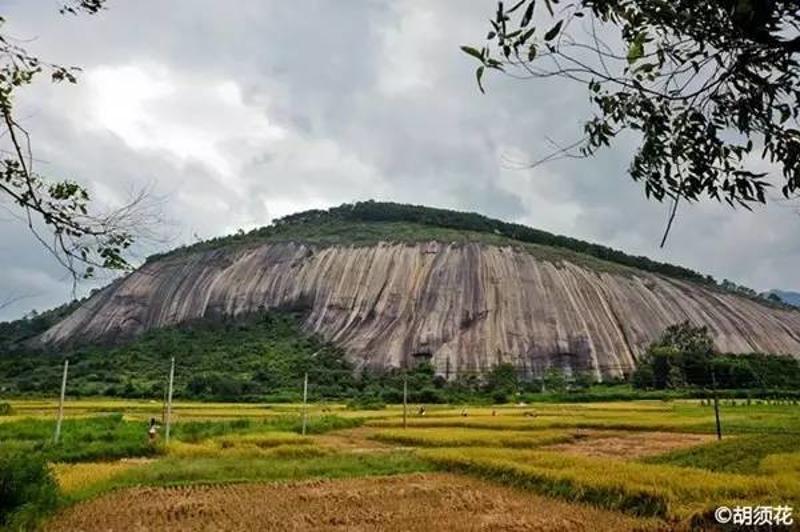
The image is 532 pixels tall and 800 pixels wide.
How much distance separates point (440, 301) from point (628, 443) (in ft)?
177

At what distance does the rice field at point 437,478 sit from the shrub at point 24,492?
1.49 ft

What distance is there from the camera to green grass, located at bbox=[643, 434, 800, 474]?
19047 millimetres

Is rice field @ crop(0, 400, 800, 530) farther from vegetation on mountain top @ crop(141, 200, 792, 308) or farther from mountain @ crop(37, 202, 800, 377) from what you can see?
vegetation on mountain top @ crop(141, 200, 792, 308)

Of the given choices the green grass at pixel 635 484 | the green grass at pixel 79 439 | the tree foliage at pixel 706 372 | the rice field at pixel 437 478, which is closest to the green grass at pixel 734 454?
the rice field at pixel 437 478

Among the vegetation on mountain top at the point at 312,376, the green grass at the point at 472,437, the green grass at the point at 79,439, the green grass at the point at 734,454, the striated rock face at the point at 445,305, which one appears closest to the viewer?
the green grass at the point at 734,454

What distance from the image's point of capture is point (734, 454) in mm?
20312

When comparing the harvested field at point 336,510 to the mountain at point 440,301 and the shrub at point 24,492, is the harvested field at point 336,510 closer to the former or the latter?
the shrub at point 24,492

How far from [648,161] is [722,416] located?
37.8m

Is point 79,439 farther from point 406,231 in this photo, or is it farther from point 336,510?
point 406,231

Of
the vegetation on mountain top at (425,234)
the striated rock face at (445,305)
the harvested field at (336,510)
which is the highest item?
the vegetation on mountain top at (425,234)

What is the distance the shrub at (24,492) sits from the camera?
12.7 meters

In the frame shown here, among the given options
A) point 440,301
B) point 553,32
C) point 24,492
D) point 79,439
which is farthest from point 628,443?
point 440,301

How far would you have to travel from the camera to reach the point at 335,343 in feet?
268

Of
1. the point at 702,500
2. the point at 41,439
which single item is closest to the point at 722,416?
the point at 702,500
